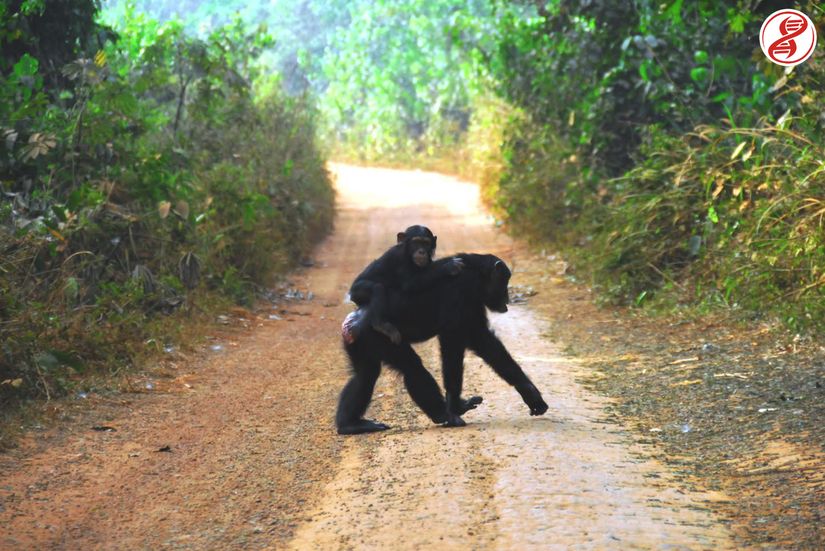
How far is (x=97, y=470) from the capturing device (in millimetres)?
6234

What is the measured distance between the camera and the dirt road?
4.75 metres

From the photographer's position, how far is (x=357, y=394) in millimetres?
6762

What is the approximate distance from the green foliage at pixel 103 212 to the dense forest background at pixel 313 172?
0.09ft

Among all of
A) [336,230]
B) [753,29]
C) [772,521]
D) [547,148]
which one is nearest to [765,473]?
[772,521]

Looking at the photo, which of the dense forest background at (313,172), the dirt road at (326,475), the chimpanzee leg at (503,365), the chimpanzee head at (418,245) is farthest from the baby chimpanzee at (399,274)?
the dense forest background at (313,172)

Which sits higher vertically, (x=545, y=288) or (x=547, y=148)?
(x=547, y=148)

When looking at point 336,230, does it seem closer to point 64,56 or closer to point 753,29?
point 64,56

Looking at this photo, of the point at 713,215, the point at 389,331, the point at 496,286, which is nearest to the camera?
the point at 389,331

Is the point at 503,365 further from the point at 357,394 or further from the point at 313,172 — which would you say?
the point at 313,172

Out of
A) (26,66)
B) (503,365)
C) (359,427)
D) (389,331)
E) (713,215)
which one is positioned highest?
(26,66)

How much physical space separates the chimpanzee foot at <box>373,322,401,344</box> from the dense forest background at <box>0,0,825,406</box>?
2.75m

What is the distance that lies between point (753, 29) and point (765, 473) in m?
7.30

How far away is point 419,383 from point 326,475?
112 centimetres

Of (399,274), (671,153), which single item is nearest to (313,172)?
(671,153)
